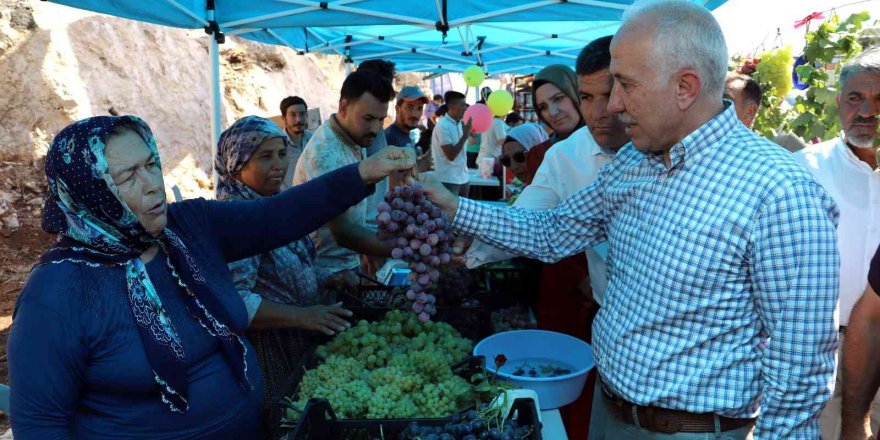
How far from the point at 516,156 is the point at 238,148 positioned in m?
3.37

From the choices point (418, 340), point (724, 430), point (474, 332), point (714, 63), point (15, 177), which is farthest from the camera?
point (15, 177)

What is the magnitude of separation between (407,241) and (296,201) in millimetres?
519

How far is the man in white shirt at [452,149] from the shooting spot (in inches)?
334

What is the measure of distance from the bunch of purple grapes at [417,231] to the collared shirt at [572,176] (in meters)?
0.68

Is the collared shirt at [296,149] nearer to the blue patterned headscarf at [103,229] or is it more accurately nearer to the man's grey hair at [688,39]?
the blue patterned headscarf at [103,229]

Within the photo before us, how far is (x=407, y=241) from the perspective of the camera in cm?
206

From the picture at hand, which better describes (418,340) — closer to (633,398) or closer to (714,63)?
(633,398)

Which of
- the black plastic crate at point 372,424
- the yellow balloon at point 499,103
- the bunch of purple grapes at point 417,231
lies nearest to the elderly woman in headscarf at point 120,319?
the black plastic crate at point 372,424

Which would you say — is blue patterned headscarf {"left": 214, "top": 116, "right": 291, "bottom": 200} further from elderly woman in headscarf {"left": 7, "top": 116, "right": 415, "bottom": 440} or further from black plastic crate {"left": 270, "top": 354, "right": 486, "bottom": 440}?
black plastic crate {"left": 270, "top": 354, "right": 486, "bottom": 440}

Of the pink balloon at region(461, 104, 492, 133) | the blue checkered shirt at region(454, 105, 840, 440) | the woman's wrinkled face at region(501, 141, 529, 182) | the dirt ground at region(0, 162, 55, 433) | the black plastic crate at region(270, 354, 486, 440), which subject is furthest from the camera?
the pink balloon at region(461, 104, 492, 133)

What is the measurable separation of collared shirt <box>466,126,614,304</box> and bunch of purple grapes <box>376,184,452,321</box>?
2.23ft

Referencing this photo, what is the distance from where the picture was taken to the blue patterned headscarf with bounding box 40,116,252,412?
5.51 feet

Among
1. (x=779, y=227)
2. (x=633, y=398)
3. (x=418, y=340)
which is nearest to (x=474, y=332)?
(x=418, y=340)

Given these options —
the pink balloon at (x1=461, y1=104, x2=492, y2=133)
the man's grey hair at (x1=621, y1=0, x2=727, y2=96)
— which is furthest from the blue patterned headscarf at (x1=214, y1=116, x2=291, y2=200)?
the pink balloon at (x1=461, y1=104, x2=492, y2=133)
